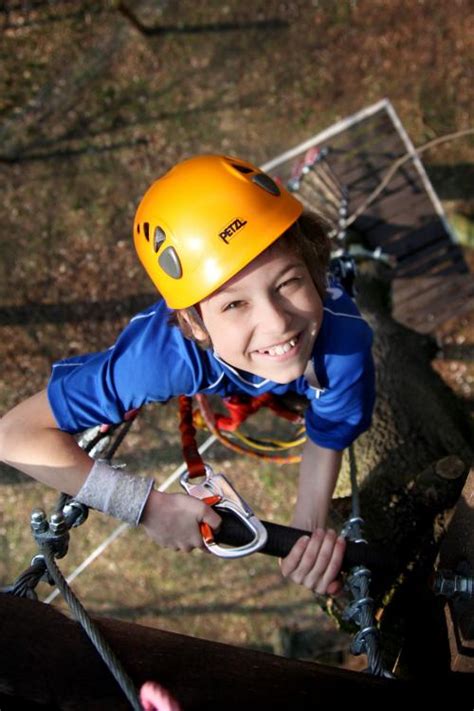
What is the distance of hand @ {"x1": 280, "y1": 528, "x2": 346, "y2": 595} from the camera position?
78.3 inches

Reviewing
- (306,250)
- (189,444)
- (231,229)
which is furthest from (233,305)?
(189,444)

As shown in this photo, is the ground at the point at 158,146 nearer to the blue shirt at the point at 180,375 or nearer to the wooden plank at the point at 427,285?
the wooden plank at the point at 427,285

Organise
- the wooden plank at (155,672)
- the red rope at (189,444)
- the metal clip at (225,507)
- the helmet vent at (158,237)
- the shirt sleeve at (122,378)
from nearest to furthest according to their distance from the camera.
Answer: the wooden plank at (155,672)
the metal clip at (225,507)
the helmet vent at (158,237)
the shirt sleeve at (122,378)
the red rope at (189,444)

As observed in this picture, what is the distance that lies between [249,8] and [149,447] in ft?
13.3

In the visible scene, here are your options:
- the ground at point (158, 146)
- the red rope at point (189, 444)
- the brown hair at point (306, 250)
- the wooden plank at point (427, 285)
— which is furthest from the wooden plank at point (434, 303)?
the brown hair at point (306, 250)

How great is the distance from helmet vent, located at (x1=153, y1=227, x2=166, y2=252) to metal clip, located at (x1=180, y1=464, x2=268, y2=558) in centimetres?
75

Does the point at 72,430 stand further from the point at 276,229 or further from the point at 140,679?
the point at 140,679

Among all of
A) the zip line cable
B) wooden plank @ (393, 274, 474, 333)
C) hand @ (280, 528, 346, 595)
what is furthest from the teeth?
wooden plank @ (393, 274, 474, 333)

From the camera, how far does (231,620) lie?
4.76 metres

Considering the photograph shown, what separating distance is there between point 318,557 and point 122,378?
865mm

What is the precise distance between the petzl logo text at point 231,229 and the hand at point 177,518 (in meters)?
0.80

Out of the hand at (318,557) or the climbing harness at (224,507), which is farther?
the hand at (318,557)

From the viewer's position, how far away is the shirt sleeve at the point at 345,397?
2377 mm

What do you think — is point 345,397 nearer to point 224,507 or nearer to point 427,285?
point 224,507
